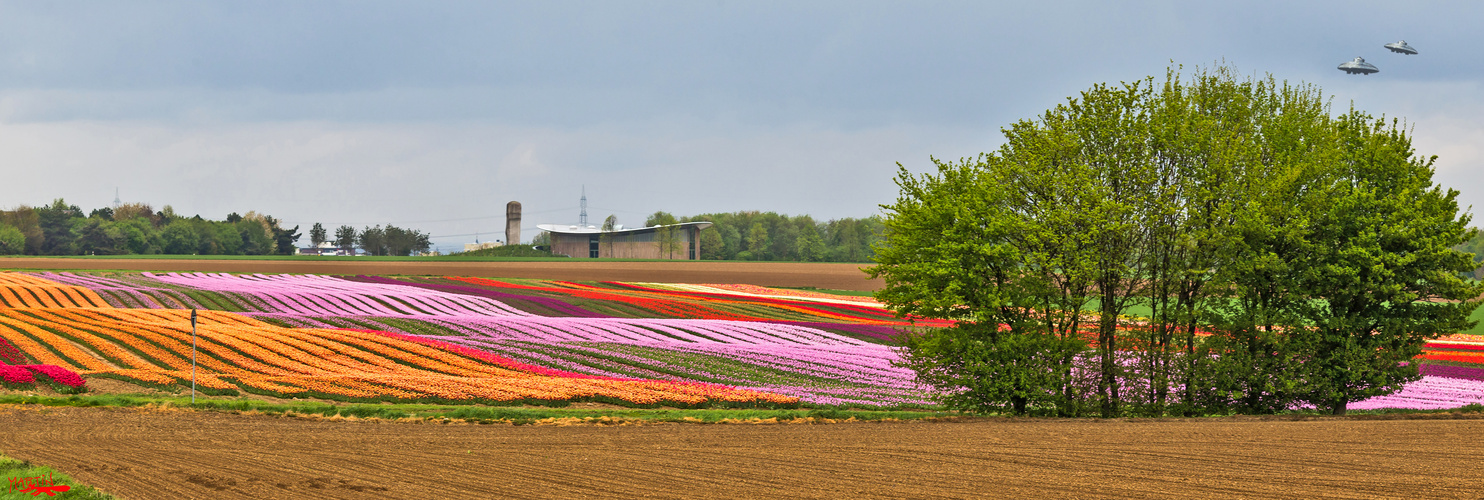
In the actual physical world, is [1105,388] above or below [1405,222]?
below

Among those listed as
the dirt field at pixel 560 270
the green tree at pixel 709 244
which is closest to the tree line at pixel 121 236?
the dirt field at pixel 560 270

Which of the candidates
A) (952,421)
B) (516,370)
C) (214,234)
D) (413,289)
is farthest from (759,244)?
(952,421)

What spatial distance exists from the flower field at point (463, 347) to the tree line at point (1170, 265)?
4908 mm

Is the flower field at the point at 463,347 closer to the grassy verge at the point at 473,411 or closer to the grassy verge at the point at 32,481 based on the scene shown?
the grassy verge at the point at 473,411

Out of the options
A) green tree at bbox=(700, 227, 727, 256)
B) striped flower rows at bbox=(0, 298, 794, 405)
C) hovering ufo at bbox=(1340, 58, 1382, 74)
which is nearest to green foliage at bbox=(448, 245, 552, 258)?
green tree at bbox=(700, 227, 727, 256)

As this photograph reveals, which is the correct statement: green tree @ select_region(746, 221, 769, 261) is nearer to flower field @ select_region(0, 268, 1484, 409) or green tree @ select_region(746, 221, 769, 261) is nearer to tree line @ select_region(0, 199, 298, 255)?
tree line @ select_region(0, 199, 298, 255)

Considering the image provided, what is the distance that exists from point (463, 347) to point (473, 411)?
12.8 meters

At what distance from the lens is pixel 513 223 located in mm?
132125

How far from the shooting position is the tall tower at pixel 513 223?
431 ft

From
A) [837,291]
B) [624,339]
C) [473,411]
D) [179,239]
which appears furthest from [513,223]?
[473,411]

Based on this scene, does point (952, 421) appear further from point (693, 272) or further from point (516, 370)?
point (693, 272)

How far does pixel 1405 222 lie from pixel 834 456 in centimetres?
1817

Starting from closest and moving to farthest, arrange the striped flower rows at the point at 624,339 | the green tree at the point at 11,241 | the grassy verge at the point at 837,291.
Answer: the striped flower rows at the point at 624,339 → the grassy verge at the point at 837,291 → the green tree at the point at 11,241

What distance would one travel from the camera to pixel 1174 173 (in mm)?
26156
